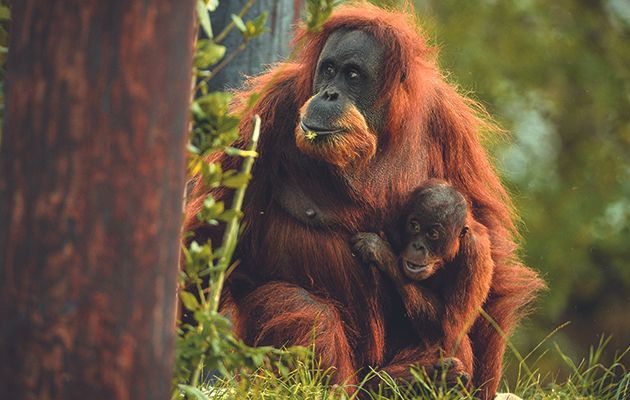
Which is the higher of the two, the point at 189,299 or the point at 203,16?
the point at 203,16

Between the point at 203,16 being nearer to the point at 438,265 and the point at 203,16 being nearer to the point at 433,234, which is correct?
the point at 433,234

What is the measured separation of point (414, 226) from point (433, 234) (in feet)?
0.28

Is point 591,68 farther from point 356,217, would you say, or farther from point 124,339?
point 124,339

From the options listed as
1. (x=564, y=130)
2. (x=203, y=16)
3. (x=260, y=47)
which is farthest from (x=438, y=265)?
(x=564, y=130)

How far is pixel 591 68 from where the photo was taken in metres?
10.1

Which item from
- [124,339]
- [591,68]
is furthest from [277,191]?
[591,68]

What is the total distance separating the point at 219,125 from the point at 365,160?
4.69 ft

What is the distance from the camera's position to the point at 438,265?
159 inches

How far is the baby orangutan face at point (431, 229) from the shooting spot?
12.8 feet

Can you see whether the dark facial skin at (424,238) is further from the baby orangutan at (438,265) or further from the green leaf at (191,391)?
the green leaf at (191,391)

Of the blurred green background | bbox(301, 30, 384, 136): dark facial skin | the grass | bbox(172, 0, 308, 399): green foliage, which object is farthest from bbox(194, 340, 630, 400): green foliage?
the blurred green background

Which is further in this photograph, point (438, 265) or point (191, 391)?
point (438, 265)

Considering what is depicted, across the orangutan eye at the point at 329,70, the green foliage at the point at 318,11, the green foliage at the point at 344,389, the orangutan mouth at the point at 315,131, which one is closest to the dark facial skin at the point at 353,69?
the orangutan eye at the point at 329,70

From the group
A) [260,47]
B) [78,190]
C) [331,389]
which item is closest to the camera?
[78,190]
